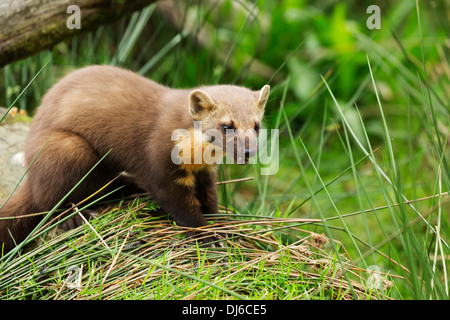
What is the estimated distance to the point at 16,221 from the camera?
11.2ft

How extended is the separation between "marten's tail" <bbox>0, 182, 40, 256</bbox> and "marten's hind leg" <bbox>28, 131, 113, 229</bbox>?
0.07 metres

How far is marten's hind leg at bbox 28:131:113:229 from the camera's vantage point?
11.0 ft

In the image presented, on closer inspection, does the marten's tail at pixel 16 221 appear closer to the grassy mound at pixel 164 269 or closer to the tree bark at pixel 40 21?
the grassy mound at pixel 164 269

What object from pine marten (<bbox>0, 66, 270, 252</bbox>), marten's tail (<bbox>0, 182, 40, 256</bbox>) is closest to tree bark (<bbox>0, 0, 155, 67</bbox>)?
pine marten (<bbox>0, 66, 270, 252</bbox>)

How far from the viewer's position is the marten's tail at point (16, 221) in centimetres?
338

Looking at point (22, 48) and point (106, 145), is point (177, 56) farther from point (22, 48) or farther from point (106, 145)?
point (106, 145)

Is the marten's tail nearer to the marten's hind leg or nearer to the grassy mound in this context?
the marten's hind leg

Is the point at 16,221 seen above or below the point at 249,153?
below

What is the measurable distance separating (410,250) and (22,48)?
3190 millimetres

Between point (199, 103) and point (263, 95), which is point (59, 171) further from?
point (263, 95)

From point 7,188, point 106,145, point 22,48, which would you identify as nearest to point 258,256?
point 106,145

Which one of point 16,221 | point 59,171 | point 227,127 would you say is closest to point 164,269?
point 227,127

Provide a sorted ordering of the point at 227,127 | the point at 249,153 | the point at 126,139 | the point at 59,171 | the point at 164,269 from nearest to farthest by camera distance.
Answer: the point at 164,269
the point at 249,153
the point at 227,127
the point at 59,171
the point at 126,139

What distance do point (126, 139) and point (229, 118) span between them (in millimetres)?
730
